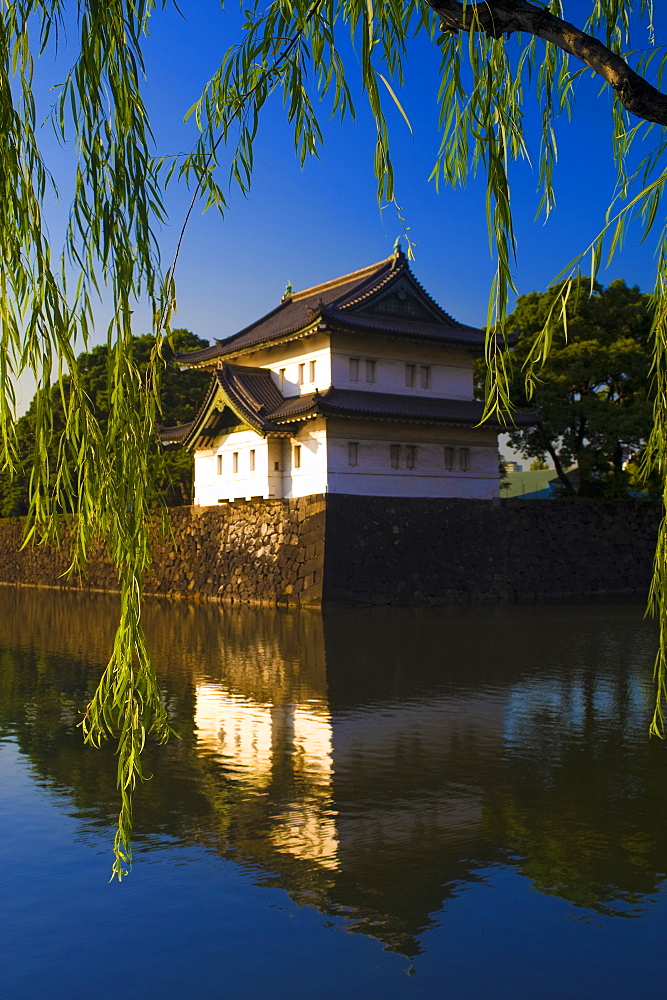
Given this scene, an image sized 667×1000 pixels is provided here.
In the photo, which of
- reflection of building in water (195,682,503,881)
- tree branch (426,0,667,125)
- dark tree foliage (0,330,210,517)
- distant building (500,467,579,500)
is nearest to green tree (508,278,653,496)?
dark tree foliage (0,330,210,517)

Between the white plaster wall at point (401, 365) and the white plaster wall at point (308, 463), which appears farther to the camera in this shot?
the white plaster wall at point (401, 365)

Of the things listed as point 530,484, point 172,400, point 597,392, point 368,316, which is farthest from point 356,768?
point 530,484

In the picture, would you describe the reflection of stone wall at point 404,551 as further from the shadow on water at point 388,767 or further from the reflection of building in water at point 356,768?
the reflection of building in water at point 356,768

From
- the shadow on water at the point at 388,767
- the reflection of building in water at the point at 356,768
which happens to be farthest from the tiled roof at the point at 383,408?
the reflection of building in water at the point at 356,768

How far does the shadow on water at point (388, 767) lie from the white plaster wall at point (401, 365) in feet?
44.2

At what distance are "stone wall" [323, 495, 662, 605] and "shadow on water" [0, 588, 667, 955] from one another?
900 cm

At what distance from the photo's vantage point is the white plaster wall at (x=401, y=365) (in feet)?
83.7

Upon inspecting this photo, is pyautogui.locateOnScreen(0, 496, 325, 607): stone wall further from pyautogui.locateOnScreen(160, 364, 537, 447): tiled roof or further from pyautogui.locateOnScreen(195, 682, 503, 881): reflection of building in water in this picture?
pyautogui.locateOnScreen(195, 682, 503, 881): reflection of building in water

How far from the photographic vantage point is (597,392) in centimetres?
A: 2812

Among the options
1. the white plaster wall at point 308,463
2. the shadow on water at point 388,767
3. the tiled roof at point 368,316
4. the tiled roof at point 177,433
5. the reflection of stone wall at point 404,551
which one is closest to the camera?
the shadow on water at point 388,767

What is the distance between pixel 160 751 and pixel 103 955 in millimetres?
3449

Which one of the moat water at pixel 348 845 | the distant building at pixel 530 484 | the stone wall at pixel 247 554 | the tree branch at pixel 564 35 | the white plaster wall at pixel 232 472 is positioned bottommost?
the moat water at pixel 348 845

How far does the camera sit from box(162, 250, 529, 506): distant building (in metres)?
24.7

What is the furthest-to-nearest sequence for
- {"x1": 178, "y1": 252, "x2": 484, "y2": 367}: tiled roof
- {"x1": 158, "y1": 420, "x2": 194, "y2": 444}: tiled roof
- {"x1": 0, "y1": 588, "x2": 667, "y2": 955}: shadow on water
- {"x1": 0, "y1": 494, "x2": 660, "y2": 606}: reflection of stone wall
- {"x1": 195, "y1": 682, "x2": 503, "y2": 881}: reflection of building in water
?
{"x1": 158, "y1": 420, "x2": 194, "y2": 444}: tiled roof
{"x1": 178, "y1": 252, "x2": 484, "y2": 367}: tiled roof
{"x1": 0, "y1": 494, "x2": 660, "y2": 606}: reflection of stone wall
{"x1": 195, "y1": 682, "x2": 503, "y2": 881}: reflection of building in water
{"x1": 0, "y1": 588, "x2": 667, "y2": 955}: shadow on water
